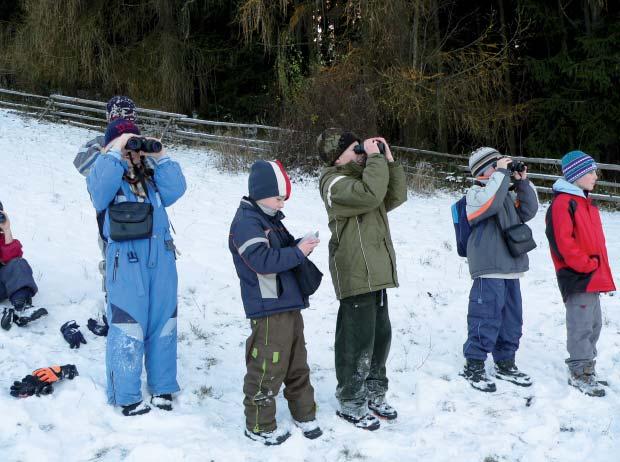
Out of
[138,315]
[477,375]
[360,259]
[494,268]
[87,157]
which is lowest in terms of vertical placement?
[477,375]

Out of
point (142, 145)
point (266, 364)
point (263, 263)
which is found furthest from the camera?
point (142, 145)

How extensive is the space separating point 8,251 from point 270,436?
113 inches

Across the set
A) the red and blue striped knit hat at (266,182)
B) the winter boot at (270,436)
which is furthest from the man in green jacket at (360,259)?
the winter boot at (270,436)

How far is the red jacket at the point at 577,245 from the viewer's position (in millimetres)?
4711

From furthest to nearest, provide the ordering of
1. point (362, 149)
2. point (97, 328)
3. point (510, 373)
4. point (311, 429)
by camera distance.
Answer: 1. point (97, 328)
2. point (510, 373)
3. point (362, 149)
4. point (311, 429)

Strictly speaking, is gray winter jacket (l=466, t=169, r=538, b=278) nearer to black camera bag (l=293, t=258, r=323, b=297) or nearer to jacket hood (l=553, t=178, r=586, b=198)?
jacket hood (l=553, t=178, r=586, b=198)

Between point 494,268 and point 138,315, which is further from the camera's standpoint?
point 494,268

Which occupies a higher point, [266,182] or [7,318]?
[266,182]

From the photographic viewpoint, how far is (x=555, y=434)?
13.4 feet

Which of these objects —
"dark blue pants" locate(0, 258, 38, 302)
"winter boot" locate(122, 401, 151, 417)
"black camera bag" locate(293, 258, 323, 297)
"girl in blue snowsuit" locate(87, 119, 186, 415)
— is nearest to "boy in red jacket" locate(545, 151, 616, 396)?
"black camera bag" locate(293, 258, 323, 297)

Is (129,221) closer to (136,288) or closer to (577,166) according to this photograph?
(136,288)

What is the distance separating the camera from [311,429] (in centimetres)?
397

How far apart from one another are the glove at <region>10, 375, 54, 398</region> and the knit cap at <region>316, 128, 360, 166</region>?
2326 millimetres

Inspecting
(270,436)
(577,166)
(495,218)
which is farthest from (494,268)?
(270,436)
